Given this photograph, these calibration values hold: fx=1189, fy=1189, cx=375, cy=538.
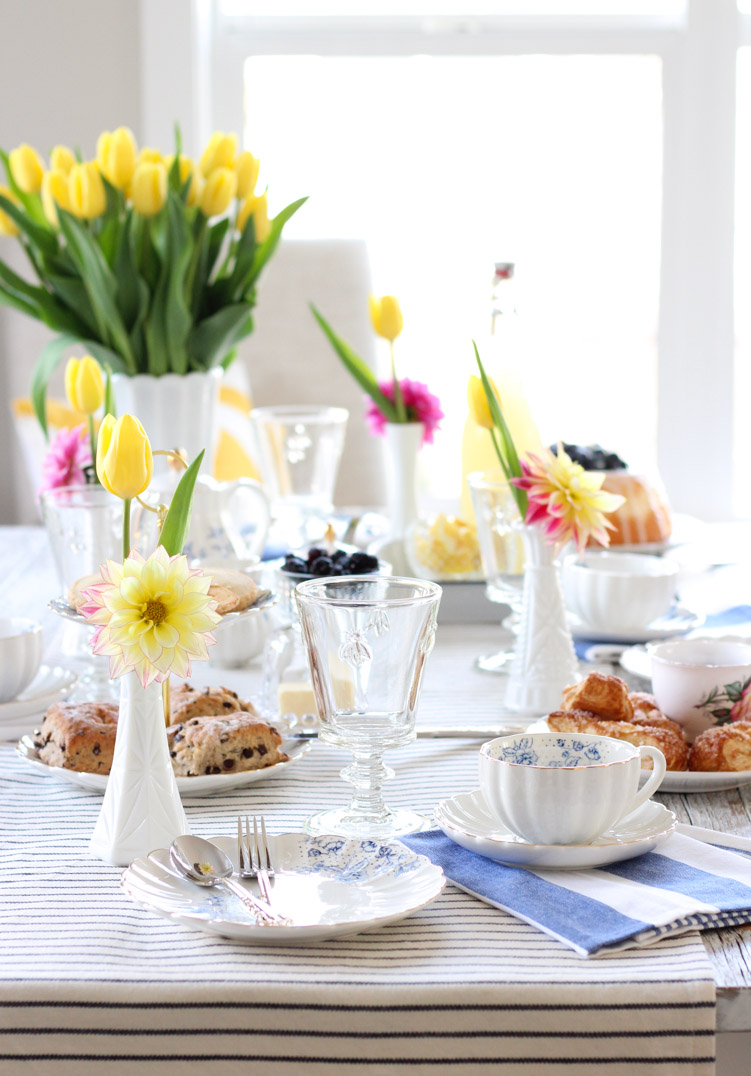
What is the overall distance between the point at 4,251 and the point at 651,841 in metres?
2.27

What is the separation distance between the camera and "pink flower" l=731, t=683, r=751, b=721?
2.89 ft

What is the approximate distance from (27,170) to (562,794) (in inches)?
42.4

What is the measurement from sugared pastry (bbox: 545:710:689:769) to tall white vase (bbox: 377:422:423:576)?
1.87 ft

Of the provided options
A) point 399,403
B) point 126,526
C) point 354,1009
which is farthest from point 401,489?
point 354,1009

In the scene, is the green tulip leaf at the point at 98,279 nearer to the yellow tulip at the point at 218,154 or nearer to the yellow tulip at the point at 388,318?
the yellow tulip at the point at 218,154

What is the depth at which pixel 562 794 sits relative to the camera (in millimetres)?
667

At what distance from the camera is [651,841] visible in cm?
69

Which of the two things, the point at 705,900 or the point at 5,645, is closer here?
the point at 705,900

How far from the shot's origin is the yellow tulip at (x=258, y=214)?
1.44 meters

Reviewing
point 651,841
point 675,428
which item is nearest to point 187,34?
point 675,428

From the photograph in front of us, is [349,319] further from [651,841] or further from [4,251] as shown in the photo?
[651,841]

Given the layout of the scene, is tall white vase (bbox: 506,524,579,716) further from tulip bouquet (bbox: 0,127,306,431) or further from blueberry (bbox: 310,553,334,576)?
tulip bouquet (bbox: 0,127,306,431)

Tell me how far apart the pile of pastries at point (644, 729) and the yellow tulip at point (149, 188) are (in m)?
0.77

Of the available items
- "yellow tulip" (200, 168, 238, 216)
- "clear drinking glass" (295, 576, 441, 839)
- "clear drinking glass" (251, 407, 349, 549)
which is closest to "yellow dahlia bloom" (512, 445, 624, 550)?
"clear drinking glass" (295, 576, 441, 839)
